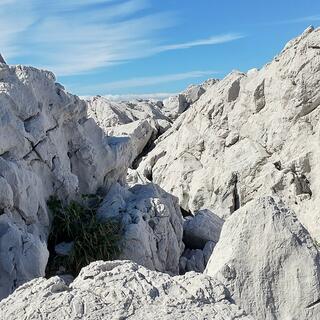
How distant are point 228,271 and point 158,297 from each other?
2.47 metres

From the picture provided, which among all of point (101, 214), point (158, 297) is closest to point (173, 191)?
point (101, 214)

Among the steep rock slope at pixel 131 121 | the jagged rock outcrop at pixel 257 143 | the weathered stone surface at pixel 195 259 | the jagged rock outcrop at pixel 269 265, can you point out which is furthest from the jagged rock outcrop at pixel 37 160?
the steep rock slope at pixel 131 121

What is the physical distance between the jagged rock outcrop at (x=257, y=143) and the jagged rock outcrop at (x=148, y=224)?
19.4 ft

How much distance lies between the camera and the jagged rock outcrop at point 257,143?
68.9 ft

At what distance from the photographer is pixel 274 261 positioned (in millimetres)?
7699

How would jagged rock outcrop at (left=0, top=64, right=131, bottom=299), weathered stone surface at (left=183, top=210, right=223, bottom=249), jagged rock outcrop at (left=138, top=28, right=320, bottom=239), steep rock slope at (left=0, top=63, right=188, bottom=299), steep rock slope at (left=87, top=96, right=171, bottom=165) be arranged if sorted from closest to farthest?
jagged rock outcrop at (left=0, top=64, right=131, bottom=299) → steep rock slope at (left=0, top=63, right=188, bottom=299) → weathered stone surface at (left=183, top=210, right=223, bottom=249) → jagged rock outcrop at (left=138, top=28, right=320, bottom=239) → steep rock slope at (left=87, top=96, right=171, bottom=165)

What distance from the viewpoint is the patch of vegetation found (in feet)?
42.1

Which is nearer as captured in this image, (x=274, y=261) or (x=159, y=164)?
(x=274, y=261)

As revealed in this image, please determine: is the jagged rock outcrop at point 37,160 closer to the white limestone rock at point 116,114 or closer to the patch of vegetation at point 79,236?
the patch of vegetation at point 79,236

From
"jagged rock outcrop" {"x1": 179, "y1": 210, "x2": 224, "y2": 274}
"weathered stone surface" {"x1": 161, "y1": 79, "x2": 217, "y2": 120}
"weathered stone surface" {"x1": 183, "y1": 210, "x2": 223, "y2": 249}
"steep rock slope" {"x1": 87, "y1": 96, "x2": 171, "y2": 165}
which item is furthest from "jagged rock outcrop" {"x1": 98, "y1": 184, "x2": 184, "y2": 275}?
"weathered stone surface" {"x1": 161, "y1": 79, "x2": 217, "y2": 120}

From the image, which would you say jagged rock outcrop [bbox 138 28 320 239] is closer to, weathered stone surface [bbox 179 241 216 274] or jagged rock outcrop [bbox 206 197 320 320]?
weathered stone surface [bbox 179 241 216 274]

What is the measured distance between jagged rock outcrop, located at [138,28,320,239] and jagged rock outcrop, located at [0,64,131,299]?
6.00m

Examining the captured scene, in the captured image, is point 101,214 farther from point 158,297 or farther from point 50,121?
point 158,297

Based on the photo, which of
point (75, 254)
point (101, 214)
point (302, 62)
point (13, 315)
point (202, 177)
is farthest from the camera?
point (202, 177)
